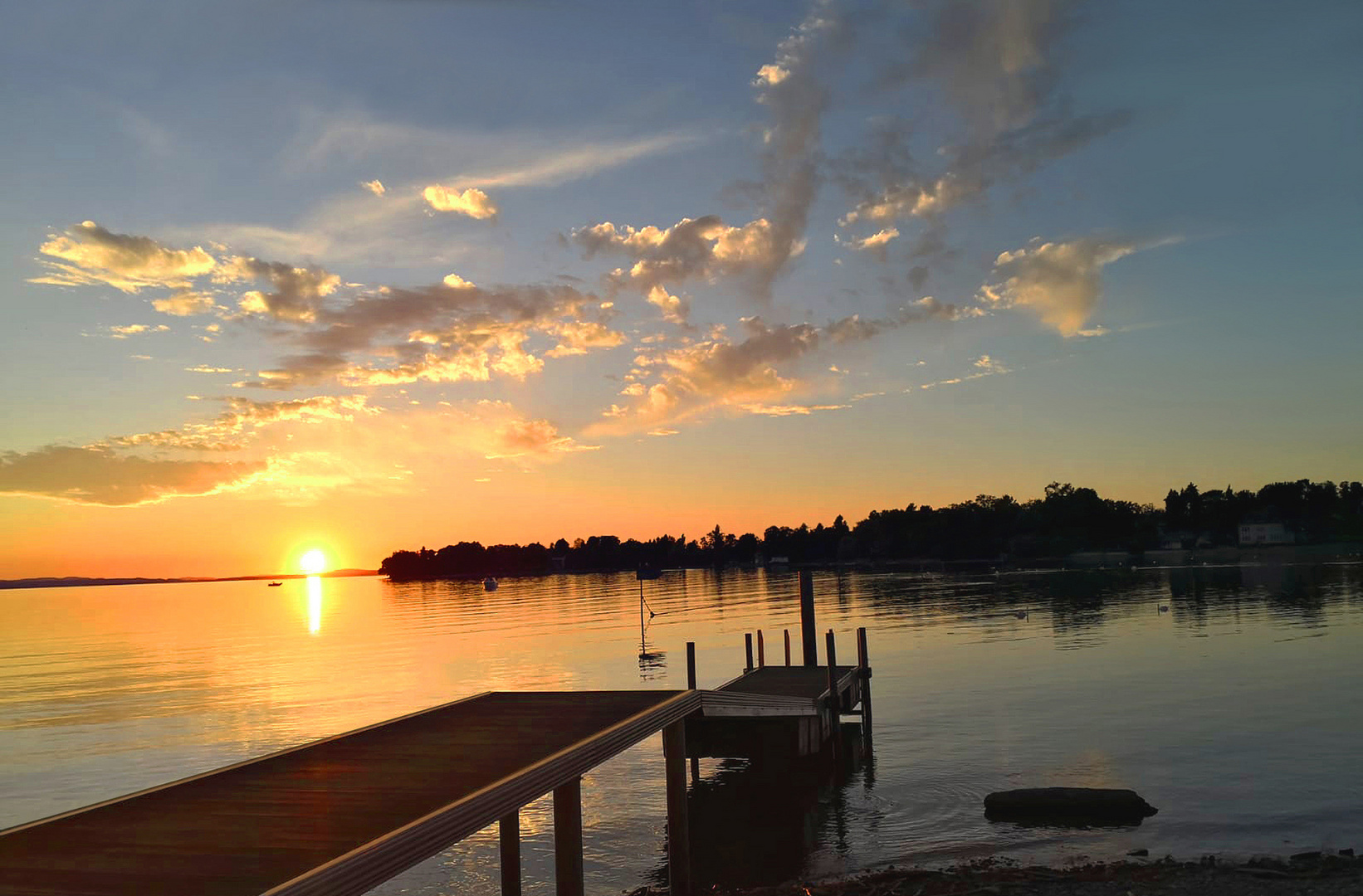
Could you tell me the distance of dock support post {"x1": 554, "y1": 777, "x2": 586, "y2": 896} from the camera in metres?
12.4

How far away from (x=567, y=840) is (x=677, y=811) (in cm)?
374

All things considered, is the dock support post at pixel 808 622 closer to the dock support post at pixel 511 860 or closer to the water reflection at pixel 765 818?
the water reflection at pixel 765 818

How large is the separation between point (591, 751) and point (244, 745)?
27.4 m

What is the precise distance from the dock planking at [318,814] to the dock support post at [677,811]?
3.76 feet

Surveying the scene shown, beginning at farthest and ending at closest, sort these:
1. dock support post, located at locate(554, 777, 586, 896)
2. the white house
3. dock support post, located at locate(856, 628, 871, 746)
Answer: the white house, dock support post, located at locate(856, 628, 871, 746), dock support post, located at locate(554, 777, 586, 896)

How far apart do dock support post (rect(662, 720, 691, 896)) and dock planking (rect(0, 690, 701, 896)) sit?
115 cm

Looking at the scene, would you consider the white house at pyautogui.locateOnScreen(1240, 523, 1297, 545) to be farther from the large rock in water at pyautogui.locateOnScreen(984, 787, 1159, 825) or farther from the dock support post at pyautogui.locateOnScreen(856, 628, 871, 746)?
the large rock in water at pyautogui.locateOnScreen(984, 787, 1159, 825)

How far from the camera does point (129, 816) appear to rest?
9.74m

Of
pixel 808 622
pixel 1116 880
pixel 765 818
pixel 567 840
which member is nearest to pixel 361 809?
pixel 567 840

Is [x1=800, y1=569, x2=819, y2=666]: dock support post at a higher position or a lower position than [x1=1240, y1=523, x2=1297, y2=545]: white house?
higher

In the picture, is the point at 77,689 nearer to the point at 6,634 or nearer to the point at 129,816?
the point at 129,816

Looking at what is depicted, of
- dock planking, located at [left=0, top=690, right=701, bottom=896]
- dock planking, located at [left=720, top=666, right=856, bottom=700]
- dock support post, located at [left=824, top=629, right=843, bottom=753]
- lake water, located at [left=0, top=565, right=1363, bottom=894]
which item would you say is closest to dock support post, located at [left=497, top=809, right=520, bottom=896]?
dock planking, located at [left=0, top=690, right=701, bottom=896]

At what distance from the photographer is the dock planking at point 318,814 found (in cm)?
770

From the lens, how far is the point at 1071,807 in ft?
67.3
